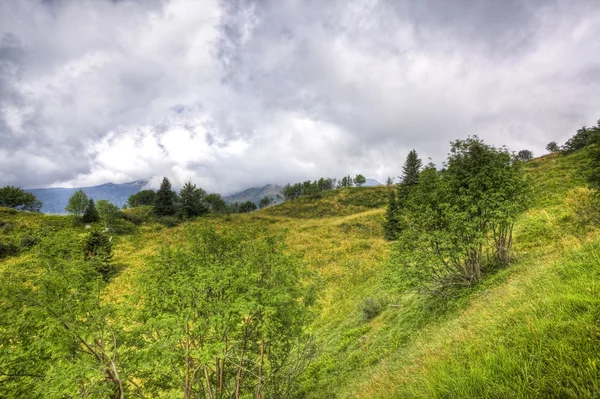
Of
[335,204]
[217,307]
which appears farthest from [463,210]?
[335,204]

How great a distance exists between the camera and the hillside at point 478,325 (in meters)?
3.18

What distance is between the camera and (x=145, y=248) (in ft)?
121

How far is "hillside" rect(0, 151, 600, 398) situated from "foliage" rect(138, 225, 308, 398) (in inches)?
30.5

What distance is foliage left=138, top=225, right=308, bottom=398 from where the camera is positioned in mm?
5672

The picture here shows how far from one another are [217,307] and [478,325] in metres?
5.42

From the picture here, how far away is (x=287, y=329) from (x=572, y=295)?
594cm

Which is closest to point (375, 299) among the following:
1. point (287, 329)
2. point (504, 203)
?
point (504, 203)

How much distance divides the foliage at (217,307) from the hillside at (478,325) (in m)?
0.78

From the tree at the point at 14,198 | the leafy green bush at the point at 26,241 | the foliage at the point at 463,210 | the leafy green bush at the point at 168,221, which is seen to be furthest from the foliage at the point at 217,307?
the tree at the point at 14,198

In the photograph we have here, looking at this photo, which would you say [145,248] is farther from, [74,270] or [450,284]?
[450,284]

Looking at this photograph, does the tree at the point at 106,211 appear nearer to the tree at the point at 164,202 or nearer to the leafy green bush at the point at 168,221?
the leafy green bush at the point at 168,221

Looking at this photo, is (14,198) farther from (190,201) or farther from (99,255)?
(99,255)

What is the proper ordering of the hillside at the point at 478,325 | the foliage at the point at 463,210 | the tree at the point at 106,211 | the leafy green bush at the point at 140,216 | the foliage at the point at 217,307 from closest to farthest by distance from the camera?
the hillside at the point at 478,325 < the foliage at the point at 217,307 < the foliage at the point at 463,210 < the tree at the point at 106,211 < the leafy green bush at the point at 140,216

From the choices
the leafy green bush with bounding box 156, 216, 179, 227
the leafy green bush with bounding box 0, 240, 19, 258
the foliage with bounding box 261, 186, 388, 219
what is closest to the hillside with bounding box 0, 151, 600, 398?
the leafy green bush with bounding box 0, 240, 19, 258
